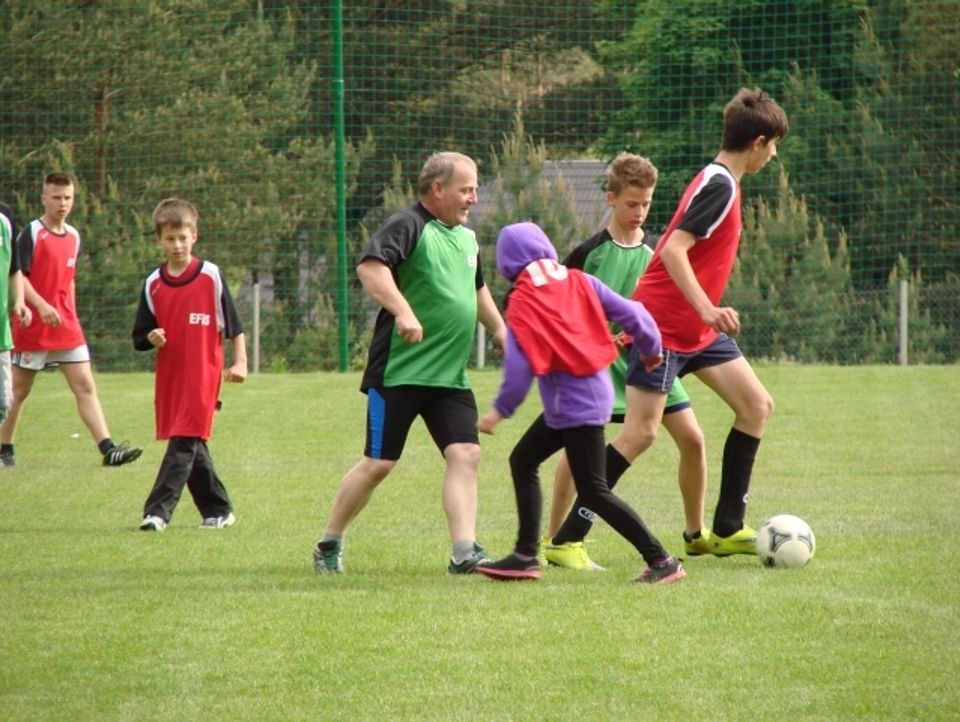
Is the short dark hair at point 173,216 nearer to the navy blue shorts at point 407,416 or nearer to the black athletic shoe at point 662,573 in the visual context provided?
the navy blue shorts at point 407,416

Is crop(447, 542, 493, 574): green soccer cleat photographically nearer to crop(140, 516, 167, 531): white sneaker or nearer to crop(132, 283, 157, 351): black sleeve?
crop(140, 516, 167, 531): white sneaker

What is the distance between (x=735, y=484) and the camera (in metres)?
7.25

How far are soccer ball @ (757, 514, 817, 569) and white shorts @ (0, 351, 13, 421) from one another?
3831 millimetres

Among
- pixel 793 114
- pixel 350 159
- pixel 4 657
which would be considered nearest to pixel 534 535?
pixel 4 657

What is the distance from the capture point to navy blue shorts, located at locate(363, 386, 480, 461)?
6828 millimetres

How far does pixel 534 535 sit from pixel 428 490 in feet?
11.1

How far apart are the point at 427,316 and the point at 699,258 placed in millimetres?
1146

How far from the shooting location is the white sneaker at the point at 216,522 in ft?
28.0

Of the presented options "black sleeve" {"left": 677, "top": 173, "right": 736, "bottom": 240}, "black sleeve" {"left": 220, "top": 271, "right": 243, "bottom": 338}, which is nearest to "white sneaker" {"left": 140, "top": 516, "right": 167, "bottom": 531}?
"black sleeve" {"left": 220, "top": 271, "right": 243, "bottom": 338}

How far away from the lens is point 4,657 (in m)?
5.26

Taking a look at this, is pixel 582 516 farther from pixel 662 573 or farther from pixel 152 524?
pixel 152 524

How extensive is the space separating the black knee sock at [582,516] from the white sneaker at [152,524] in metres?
2.30

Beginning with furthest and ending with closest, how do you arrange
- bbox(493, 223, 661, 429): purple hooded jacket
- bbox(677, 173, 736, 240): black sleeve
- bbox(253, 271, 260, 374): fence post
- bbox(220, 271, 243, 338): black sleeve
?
bbox(253, 271, 260, 374): fence post
bbox(220, 271, 243, 338): black sleeve
bbox(677, 173, 736, 240): black sleeve
bbox(493, 223, 661, 429): purple hooded jacket

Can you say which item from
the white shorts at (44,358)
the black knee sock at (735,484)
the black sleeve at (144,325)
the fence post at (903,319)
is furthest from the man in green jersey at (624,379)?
the fence post at (903,319)
